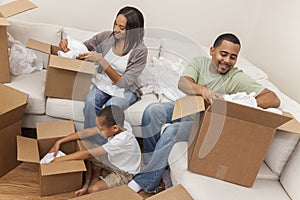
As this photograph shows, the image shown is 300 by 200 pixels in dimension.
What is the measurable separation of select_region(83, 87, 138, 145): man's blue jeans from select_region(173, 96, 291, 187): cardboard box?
492 mm

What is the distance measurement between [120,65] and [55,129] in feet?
1.73

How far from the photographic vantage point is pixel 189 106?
1456 millimetres

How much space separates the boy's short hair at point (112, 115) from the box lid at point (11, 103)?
0.42 m

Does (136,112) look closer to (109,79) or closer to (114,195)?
(109,79)

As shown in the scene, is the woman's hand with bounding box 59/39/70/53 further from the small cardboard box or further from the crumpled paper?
the crumpled paper

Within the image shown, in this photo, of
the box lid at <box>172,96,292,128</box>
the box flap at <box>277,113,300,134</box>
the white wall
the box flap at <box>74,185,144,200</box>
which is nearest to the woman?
the box flap at <box>74,185,144,200</box>

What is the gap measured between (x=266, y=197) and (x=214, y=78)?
63cm

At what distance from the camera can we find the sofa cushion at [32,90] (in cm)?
202

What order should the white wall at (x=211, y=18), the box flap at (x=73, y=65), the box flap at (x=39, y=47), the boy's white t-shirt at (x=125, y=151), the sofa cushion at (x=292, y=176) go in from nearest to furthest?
the sofa cushion at (x=292, y=176) → the boy's white t-shirt at (x=125, y=151) → the box flap at (x=73, y=65) → the box flap at (x=39, y=47) → the white wall at (x=211, y=18)

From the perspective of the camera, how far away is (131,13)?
193 centimetres

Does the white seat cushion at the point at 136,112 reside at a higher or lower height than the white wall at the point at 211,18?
lower

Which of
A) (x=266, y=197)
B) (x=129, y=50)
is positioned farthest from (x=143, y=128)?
(x=266, y=197)

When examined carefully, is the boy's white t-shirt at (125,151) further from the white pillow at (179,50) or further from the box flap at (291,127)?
the box flap at (291,127)

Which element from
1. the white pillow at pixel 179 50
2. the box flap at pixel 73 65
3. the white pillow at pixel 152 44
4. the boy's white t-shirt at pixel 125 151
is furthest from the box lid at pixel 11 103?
the white pillow at pixel 179 50
